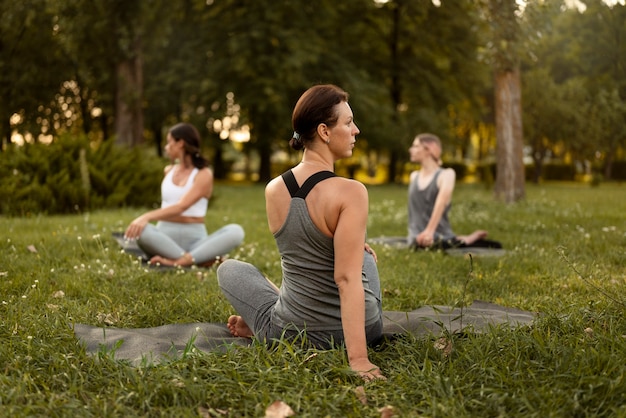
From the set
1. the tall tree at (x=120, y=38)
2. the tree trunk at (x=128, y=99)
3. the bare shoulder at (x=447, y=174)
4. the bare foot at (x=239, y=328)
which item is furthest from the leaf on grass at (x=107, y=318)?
the tree trunk at (x=128, y=99)

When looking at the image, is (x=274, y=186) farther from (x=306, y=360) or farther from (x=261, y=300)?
(x=306, y=360)

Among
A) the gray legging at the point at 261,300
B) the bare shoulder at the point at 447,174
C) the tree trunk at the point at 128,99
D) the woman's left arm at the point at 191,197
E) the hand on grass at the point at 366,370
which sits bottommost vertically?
the hand on grass at the point at 366,370

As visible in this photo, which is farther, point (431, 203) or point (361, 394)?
point (431, 203)

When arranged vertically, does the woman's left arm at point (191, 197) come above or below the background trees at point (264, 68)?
below

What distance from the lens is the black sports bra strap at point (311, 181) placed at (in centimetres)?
333

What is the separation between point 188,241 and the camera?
7023 mm

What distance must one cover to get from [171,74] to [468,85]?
15.7m

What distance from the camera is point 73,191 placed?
1151 centimetres

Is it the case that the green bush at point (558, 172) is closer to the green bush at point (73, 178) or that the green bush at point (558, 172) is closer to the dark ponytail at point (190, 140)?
the green bush at point (73, 178)

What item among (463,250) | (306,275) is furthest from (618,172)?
(306,275)

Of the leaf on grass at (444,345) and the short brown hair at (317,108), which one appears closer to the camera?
the short brown hair at (317,108)

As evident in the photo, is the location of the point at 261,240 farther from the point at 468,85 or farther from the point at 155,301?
the point at 468,85

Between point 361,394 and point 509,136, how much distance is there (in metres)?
13.8

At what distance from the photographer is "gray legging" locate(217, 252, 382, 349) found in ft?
11.8
